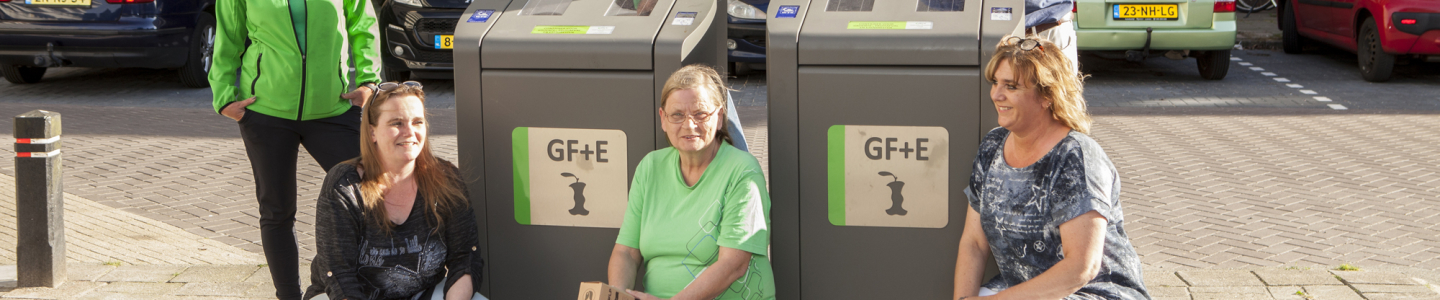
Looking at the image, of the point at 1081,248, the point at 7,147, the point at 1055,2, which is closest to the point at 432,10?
the point at 7,147

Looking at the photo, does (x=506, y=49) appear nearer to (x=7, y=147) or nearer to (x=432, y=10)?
(x=7, y=147)

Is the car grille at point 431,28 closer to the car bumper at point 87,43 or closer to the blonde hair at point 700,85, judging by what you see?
the car bumper at point 87,43

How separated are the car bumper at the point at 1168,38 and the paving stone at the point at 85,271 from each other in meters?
7.49

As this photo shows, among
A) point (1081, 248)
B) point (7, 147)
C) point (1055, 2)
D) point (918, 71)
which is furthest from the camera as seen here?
point (7, 147)

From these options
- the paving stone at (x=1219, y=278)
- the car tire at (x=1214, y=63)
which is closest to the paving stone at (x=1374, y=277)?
the paving stone at (x=1219, y=278)

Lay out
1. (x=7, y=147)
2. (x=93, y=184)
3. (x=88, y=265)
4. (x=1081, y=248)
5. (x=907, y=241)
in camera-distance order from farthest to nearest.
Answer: (x=7, y=147), (x=93, y=184), (x=88, y=265), (x=907, y=241), (x=1081, y=248)

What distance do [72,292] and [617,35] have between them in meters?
2.36

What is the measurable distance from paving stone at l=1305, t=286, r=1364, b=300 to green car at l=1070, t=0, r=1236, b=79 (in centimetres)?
578

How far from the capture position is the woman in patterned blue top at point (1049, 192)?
2.64m

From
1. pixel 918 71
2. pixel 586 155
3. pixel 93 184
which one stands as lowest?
pixel 93 184

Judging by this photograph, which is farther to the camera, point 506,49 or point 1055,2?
point 1055,2

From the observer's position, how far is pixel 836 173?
3.31 metres

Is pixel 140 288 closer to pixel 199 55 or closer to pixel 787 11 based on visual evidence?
pixel 787 11

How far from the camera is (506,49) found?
11.0 ft
